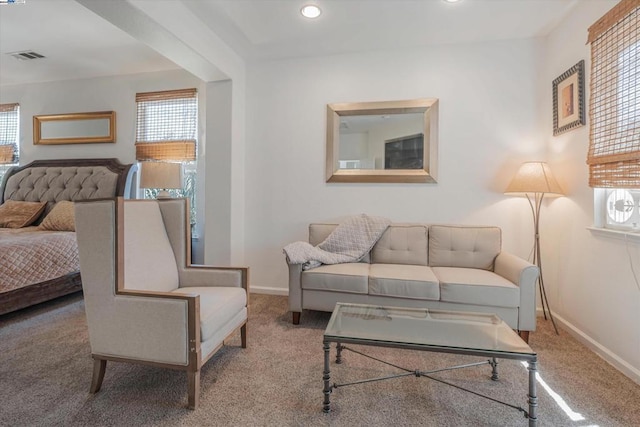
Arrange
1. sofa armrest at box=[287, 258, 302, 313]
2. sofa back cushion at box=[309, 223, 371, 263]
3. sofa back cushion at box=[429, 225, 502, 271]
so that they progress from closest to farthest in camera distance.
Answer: sofa armrest at box=[287, 258, 302, 313], sofa back cushion at box=[429, 225, 502, 271], sofa back cushion at box=[309, 223, 371, 263]

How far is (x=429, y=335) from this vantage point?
1.56 m

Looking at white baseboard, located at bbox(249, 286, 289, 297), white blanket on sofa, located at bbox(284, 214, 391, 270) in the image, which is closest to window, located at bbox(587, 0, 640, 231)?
white blanket on sofa, located at bbox(284, 214, 391, 270)

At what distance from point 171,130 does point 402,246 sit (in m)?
3.02

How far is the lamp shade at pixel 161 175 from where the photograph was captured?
3.22 metres

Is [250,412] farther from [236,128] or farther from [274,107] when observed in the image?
[274,107]

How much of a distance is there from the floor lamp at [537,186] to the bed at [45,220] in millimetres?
4046

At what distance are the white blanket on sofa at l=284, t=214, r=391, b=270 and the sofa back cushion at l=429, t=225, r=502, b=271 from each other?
49cm

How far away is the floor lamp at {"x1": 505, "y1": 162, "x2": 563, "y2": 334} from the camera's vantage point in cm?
245

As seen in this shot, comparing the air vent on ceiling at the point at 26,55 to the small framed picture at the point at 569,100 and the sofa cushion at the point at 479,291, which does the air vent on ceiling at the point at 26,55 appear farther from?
the small framed picture at the point at 569,100

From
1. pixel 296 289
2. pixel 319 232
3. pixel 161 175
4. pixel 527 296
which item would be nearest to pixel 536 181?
pixel 527 296

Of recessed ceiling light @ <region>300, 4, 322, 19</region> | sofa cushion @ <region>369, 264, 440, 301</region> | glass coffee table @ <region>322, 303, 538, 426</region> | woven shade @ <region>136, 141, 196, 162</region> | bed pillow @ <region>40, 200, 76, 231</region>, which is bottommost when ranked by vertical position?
glass coffee table @ <region>322, 303, 538, 426</region>

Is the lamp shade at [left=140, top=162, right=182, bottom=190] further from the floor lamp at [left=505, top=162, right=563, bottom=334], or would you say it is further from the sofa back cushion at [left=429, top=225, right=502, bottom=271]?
the floor lamp at [left=505, top=162, right=563, bottom=334]

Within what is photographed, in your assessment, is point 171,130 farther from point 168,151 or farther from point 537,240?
point 537,240

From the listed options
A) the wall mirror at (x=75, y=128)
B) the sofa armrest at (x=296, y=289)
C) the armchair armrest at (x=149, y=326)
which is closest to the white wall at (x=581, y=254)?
the sofa armrest at (x=296, y=289)
